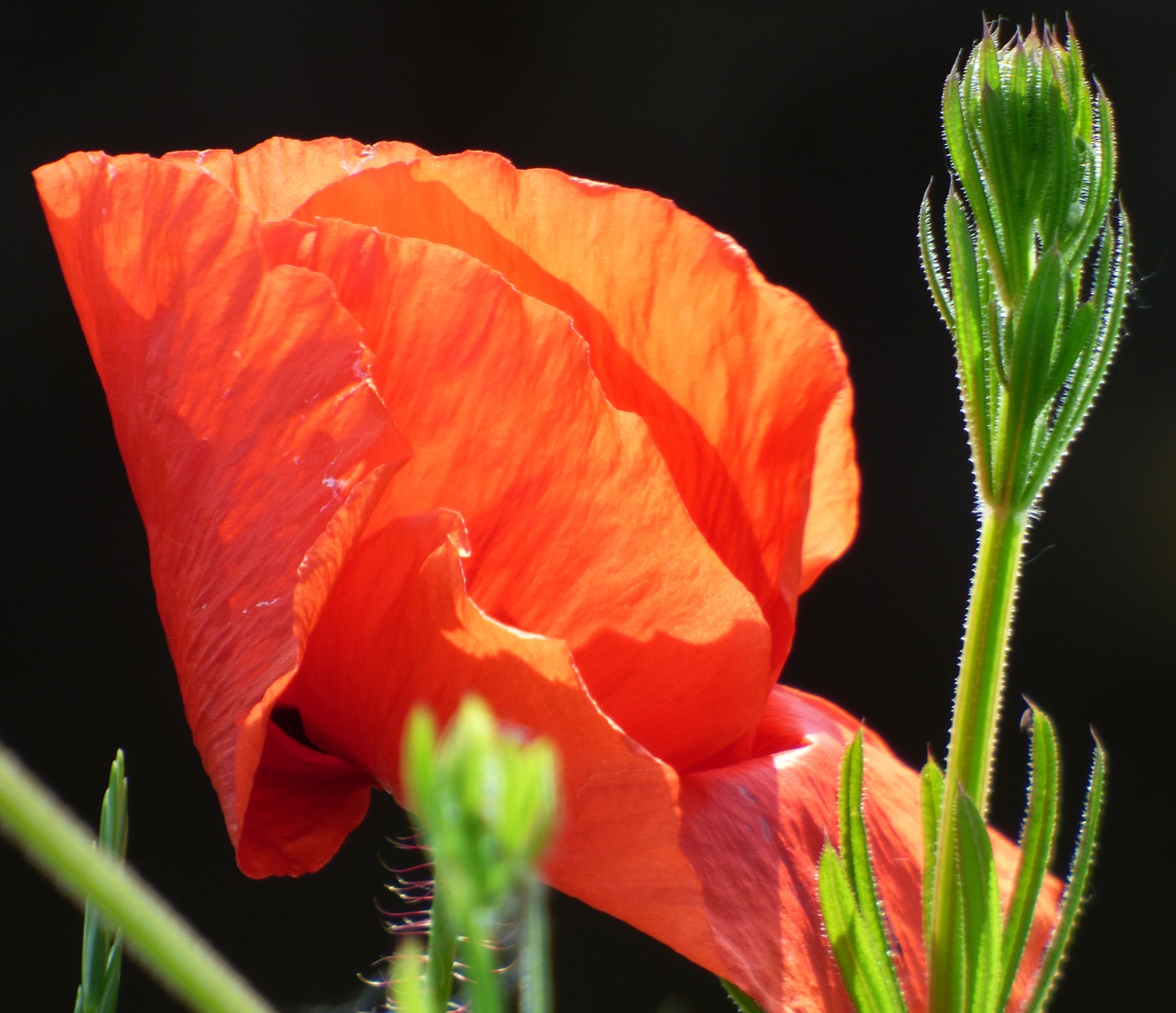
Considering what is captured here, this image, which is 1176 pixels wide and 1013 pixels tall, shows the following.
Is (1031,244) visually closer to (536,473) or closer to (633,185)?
(536,473)

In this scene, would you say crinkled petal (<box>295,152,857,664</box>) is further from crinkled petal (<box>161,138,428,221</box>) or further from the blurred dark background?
the blurred dark background

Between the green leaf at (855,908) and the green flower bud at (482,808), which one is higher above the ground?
the green flower bud at (482,808)

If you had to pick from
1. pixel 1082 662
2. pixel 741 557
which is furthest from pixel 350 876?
pixel 741 557

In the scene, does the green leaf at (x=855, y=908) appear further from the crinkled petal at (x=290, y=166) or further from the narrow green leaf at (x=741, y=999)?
the crinkled petal at (x=290, y=166)

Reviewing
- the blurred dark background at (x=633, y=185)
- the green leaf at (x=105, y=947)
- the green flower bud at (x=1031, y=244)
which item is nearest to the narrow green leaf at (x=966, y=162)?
the green flower bud at (x=1031, y=244)

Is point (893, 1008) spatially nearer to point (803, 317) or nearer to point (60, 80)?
point (803, 317)

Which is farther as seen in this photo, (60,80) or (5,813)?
(60,80)
